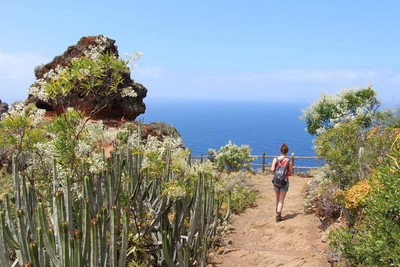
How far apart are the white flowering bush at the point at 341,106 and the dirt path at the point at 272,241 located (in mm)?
6603

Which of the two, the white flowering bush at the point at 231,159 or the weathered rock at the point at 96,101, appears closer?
the white flowering bush at the point at 231,159

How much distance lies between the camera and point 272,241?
8016 mm

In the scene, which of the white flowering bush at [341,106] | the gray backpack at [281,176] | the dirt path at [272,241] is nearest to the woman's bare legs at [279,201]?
the dirt path at [272,241]

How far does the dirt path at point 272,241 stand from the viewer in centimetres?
690

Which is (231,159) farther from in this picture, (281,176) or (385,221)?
(385,221)

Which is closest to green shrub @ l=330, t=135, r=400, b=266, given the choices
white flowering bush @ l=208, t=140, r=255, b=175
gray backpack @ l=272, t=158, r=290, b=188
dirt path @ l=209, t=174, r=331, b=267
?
dirt path @ l=209, t=174, r=331, b=267

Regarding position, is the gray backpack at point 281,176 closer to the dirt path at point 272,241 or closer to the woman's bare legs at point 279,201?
the woman's bare legs at point 279,201

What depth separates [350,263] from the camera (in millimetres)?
5168

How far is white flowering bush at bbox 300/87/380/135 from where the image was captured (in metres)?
15.7

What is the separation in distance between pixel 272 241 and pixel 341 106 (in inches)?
394

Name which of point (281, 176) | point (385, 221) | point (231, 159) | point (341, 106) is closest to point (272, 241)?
point (281, 176)

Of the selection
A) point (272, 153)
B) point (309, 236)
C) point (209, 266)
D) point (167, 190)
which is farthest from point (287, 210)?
point (272, 153)

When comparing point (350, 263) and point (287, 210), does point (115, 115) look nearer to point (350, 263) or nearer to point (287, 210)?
point (287, 210)

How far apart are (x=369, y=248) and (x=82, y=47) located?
20.6m
